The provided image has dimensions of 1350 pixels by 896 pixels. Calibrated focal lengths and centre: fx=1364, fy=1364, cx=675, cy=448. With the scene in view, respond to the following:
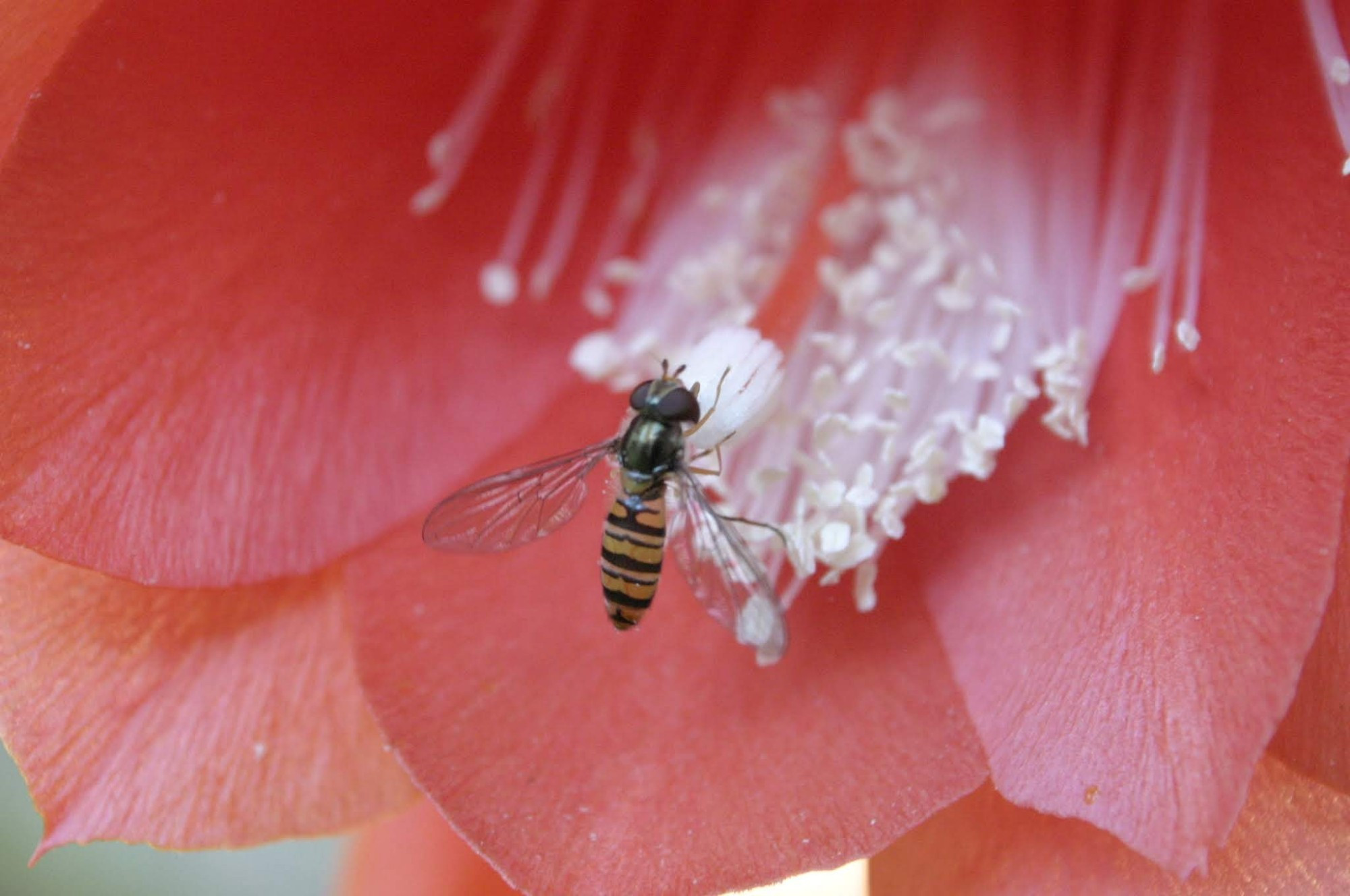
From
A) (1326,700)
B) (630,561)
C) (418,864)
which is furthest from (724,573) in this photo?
(418,864)

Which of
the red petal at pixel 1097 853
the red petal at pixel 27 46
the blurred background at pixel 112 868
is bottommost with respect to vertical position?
the blurred background at pixel 112 868

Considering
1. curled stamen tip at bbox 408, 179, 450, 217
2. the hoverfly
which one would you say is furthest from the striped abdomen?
curled stamen tip at bbox 408, 179, 450, 217

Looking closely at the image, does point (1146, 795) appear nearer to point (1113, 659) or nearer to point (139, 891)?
point (1113, 659)

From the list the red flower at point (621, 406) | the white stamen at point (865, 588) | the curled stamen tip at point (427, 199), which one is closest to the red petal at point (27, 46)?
the red flower at point (621, 406)

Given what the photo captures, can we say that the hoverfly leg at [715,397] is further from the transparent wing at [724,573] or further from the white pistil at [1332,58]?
the white pistil at [1332,58]

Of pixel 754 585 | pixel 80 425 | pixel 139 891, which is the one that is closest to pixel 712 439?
pixel 754 585

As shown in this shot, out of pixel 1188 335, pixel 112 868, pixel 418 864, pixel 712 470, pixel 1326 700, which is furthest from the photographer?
pixel 112 868

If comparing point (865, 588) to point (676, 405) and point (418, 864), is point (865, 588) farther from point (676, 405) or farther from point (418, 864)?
point (418, 864)

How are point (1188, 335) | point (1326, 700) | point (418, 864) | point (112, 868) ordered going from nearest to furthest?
point (1326, 700) → point (1188, 335) → point (418, 864) → point (112, 868)

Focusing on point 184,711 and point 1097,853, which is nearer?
point 1097,853
